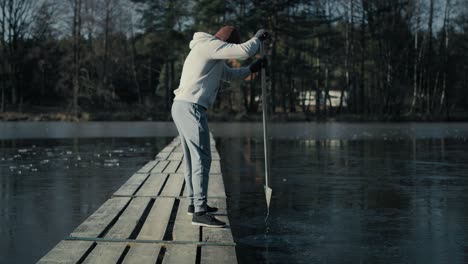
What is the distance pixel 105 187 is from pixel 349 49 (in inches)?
1978

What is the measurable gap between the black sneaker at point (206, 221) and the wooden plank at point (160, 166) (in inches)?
196

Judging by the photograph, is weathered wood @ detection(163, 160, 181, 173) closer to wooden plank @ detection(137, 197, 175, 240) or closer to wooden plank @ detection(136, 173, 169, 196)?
wooden plank @ detection(136, 173, 169, 196)

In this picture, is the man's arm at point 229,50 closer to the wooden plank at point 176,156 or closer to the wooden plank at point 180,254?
the wooden plank at point 180,254

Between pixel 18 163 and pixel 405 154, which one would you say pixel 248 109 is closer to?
pixel 405 154

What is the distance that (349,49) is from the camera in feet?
192

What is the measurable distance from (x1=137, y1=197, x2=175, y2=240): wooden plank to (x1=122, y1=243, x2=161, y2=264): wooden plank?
1.05 ft

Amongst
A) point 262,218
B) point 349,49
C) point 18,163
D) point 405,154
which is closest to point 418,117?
point 349,49

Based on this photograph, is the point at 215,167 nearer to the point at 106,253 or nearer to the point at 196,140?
the point at 196,140

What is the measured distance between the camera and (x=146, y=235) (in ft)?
18.3

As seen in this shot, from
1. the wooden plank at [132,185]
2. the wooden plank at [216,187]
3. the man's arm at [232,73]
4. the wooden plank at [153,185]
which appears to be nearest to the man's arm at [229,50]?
the man's arm at [232,73]

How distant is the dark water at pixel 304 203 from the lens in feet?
18.9

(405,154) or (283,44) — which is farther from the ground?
(283,44)

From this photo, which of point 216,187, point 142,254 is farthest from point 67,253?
point 216,187

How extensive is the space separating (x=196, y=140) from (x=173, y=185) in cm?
301
